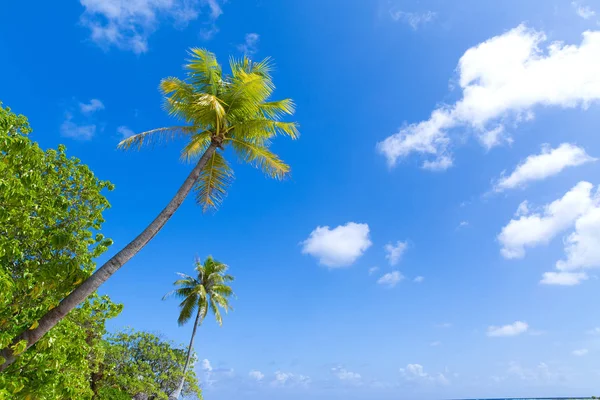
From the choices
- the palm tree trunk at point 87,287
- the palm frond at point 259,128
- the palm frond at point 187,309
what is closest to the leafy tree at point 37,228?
the palm tree trunk at point 87,287

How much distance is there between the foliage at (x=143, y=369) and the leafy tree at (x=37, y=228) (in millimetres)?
14106

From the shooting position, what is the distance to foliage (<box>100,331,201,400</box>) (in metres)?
23.7

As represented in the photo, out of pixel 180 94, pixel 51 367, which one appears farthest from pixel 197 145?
pixel 51 367

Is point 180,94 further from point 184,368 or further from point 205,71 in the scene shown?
point 184,368

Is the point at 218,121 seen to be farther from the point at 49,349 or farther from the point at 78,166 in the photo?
the point at 49,349

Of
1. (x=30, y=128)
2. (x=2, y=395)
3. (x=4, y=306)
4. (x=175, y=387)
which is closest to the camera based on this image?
(x=2, y=395)

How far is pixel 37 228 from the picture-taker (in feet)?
35.4

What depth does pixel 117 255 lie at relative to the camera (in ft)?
33.1

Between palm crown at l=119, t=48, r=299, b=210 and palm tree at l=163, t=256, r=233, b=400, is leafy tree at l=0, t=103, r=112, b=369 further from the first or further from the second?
palm tree at l=163, t=256, r=233, b=400

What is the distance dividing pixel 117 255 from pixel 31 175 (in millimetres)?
2735

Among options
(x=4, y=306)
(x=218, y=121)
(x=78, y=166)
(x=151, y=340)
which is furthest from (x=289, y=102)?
(x=151, y=340)

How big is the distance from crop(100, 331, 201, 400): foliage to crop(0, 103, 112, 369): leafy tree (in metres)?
14.1

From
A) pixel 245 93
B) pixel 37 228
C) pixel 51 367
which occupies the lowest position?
pixel 51 367

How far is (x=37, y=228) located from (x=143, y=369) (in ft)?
57.9
